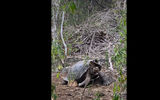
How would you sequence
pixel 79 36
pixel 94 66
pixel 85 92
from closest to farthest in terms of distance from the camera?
1. pixel 85 92
2. pixel 94 66
3. pixel 79 36

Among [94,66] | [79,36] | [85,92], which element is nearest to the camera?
[85,92]

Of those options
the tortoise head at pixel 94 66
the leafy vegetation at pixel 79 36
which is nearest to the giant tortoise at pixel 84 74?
the tortoise head at pixel 94 66

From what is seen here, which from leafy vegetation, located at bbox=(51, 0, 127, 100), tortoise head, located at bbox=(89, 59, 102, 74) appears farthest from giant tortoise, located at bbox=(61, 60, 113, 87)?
leafy vegetation, located at bbox=(51, 0, 127, 100)

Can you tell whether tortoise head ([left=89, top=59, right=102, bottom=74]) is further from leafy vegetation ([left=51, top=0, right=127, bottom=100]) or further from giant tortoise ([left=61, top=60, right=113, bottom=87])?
leafy vegetation ([left=51, top=0, right=127, bottom=100])

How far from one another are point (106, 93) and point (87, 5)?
2791 mm

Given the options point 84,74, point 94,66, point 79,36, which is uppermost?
point 79,36

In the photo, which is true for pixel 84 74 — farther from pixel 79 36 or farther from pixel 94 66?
pixel 79 36

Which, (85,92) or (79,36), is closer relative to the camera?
(85,92)

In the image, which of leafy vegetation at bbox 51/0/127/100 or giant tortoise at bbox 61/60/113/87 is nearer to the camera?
leafy vegetation at bbox 51/0/127/100

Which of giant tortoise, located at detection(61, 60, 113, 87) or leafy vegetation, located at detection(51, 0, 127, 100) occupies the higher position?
leafy vegetation, located at detection(51, 0, 127, 100)

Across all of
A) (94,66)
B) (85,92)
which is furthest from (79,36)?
(85,92)

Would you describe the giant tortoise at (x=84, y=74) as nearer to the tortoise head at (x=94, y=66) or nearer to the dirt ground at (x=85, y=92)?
the tortoise head at (x=94, y=66)

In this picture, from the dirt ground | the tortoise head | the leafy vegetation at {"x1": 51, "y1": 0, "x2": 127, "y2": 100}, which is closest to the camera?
the leafy vegetation at {"x1": 51, "y1": 0, "x2": 127, "y2": 100}
